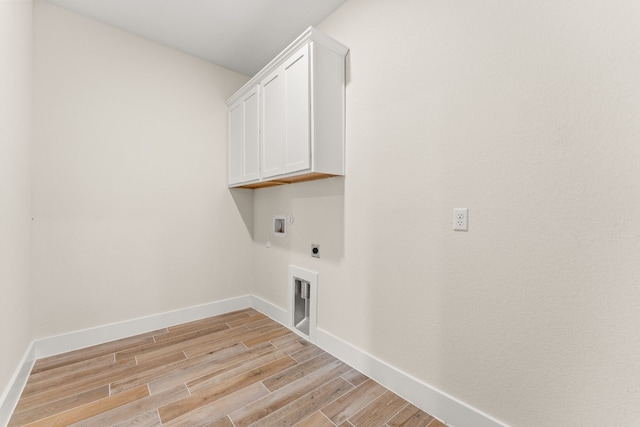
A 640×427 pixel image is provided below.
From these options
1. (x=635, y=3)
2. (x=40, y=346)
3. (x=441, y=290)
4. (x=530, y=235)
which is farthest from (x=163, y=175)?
(x=635, y=3)

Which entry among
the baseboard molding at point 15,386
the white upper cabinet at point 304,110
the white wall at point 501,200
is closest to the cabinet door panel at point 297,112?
the white upper cabinet at point 304,110

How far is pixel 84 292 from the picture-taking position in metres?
2.22

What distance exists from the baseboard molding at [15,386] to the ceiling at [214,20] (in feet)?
8.57

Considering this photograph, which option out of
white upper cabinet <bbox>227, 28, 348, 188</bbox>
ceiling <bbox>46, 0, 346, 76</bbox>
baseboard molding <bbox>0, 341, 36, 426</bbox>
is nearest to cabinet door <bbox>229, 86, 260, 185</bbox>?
white upper cabinet <bbox>227, 28, 348, 188</bbox>

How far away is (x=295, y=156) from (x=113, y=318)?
2.12 metres

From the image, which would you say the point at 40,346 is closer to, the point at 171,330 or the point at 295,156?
the point at 171,330

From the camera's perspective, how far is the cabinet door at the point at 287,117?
6.26ft

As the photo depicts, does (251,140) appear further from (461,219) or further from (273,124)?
(461,219)

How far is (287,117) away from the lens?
6.82ft

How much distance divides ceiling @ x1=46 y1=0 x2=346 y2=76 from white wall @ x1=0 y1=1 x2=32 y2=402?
21.0 inches

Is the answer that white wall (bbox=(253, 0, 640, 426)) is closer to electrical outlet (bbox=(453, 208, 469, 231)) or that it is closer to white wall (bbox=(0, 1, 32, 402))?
electrical outlet (bbox=(453, 208, 469, 231))

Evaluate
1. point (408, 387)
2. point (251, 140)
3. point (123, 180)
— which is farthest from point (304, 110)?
point (408, 387)

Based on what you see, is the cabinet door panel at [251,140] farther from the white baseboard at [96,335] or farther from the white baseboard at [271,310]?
the white baseboard at [96,335]

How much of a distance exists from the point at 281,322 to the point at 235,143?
1.90 metres
